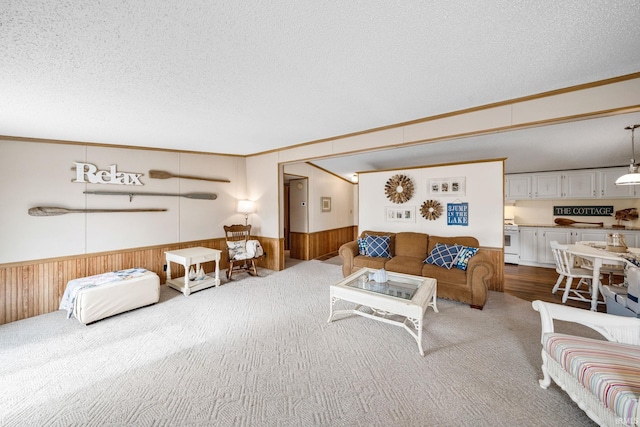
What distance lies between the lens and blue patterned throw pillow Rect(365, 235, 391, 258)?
4141 millimetres

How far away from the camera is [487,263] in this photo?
9.94 feet

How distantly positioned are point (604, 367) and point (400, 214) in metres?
3.38

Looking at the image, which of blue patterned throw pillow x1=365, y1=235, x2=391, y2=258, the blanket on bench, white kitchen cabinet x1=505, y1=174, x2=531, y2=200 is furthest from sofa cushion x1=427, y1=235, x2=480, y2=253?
the blanket on bench

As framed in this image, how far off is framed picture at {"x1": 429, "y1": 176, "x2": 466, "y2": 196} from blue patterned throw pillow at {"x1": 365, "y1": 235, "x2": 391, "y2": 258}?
4.01 feet

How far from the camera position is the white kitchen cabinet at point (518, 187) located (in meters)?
5.69

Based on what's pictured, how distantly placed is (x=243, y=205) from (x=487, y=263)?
4329 mm

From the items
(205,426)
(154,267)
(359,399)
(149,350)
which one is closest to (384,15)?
(359,399)

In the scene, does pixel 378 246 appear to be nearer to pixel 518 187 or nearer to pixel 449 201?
pixel 449 201

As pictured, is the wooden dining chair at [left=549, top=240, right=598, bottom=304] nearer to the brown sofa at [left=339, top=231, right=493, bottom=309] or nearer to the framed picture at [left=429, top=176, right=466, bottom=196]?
the brown sofa at [left=339, top=231, right=493, bottom=309]

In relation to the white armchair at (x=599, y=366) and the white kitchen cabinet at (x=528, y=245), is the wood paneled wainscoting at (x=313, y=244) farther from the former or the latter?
the white armchair at (x=599, y=366)

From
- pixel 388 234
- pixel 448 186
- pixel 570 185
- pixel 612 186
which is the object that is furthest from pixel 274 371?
pixel 612 186

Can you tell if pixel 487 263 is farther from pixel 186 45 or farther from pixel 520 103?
pixel 186 45

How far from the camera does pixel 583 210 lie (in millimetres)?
5363

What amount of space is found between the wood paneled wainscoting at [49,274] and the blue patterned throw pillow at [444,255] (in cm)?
456
